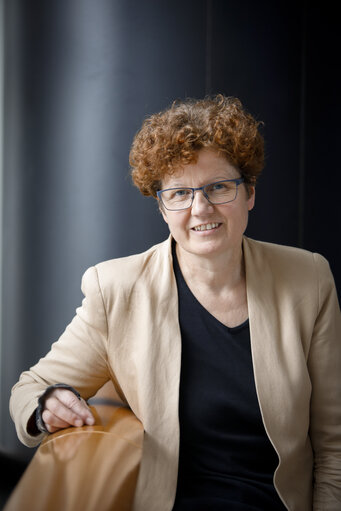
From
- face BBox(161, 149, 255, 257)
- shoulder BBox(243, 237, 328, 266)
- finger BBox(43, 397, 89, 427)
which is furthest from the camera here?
shoulder BBox(243, 237, 328, 266)

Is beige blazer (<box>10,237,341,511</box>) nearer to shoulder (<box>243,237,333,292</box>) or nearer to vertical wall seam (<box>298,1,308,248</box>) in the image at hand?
shoulder (<box>243,237,333,292</box>)

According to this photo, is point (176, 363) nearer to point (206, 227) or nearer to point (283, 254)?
point (206, 227)

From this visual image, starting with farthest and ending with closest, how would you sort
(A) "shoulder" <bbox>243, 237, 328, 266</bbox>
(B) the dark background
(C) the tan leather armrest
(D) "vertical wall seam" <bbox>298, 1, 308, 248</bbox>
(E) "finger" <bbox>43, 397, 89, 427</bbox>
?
(D) "vertical wall seam" <bbox>298, 1, 308, 248</bbox>, (B) the dark background, (A) "shoulder" <bbox>243, 237, 328, 266</bbox>, (E) "finger" <bbox>43, 397, 89, 427</bbox>, (C) the tan leather armrest

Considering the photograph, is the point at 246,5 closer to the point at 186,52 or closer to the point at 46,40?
the point at 186,52

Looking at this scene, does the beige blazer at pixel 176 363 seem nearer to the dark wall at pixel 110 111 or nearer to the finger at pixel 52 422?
the finger at pixel 52 422

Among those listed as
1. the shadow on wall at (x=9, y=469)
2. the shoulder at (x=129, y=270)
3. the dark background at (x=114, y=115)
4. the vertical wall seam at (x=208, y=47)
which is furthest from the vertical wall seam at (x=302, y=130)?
the shadow on wall at (x=9, y=469)

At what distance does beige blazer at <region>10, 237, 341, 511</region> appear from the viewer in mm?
1647

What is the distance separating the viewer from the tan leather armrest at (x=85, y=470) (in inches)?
52.4

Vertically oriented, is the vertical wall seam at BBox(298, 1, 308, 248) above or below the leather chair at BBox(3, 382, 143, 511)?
above

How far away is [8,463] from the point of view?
8.55 feet

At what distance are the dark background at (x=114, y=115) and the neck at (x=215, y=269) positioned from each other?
0.56 m

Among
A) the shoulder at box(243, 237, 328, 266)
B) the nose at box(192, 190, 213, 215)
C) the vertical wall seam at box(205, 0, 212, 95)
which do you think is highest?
the vertical wall seam at box(205, 0, 212, 95)

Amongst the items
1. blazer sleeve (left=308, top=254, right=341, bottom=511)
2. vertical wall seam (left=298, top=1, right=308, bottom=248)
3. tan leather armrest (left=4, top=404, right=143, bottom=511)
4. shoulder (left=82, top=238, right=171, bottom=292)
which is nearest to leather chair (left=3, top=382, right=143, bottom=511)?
tan leather armrest (left=4, top=404, right=143, bottom=511)

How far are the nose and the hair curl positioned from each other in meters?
0.10
